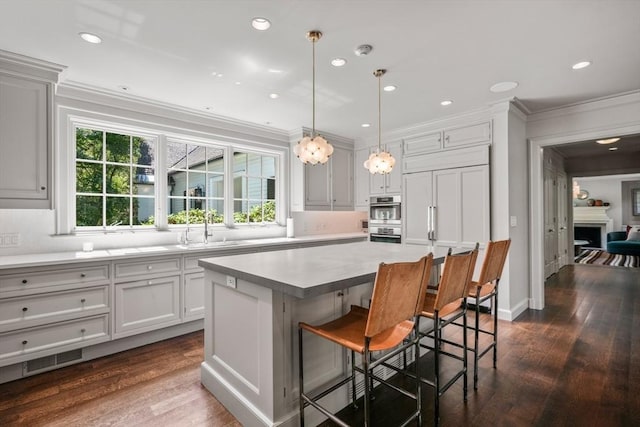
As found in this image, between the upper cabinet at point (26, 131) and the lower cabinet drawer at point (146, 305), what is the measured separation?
995mm

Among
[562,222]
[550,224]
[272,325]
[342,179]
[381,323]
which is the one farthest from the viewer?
[562,222]

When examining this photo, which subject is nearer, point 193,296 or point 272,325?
point 272,325

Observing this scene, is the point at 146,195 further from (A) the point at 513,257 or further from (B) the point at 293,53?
(A) the point at 513,257

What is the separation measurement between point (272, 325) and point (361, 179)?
405 centimetres

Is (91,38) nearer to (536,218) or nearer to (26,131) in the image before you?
(26,131)

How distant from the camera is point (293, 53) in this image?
2498 mm

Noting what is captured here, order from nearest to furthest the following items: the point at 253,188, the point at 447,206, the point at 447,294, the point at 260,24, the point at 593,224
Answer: the point at 447,294 < the point at 260,24 < the point at 447,206 < the point at 253,188 < the point at 593,224

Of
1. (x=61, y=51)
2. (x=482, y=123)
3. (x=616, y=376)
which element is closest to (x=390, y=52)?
(x=482, y=123)

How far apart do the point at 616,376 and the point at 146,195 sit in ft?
15.7

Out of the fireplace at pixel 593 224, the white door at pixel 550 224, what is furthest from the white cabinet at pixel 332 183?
the fireplace at pixel 593 224

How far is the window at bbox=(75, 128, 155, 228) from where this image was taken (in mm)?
3301

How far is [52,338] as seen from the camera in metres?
2.56

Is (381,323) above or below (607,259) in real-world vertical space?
above

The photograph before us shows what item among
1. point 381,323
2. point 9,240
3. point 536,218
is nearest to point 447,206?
point 536,218
